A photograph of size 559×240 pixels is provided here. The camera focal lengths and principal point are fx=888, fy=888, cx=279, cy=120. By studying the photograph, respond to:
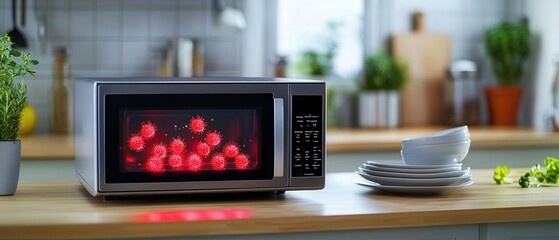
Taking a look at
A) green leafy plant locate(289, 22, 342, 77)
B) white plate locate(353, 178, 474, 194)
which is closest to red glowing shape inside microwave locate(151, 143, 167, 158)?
white plate locate(353, 178, 474, 194)

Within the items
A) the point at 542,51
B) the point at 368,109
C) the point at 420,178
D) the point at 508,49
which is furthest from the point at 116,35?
the point at 420,178

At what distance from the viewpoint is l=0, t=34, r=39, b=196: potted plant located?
1746mm

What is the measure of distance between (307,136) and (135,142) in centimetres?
34

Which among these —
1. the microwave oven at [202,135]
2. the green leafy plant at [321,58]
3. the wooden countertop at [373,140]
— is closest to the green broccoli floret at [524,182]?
the microwave oven at [202,135]

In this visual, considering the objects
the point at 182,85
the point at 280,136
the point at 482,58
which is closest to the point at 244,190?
the point at 280,136

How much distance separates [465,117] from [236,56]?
3.58 feet

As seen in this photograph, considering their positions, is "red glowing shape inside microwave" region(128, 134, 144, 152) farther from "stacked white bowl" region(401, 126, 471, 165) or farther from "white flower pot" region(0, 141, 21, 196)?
"stacked white bowl" region(401, 126, 471, 165)

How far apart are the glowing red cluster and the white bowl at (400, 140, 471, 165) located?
38cm

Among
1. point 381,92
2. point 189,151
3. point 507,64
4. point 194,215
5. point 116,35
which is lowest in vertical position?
point 194,215

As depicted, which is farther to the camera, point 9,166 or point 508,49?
point 508,49

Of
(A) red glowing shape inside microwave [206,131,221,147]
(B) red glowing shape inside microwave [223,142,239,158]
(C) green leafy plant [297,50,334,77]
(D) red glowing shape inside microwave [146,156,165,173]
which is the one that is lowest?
(D) red glowing shape inside microwave [146,156,165,173]

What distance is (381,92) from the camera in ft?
12.7

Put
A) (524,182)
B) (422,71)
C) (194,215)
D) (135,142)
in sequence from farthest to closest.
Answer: (422,71), (524,182), (135,142), (194,215)

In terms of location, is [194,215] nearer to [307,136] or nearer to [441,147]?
[307,136]
